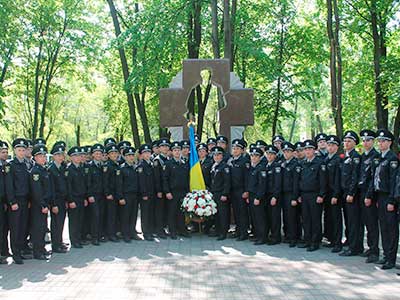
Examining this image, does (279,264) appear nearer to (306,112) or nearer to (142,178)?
(142,178)

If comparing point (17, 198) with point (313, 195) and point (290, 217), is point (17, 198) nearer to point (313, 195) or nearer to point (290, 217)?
point (290, 217)

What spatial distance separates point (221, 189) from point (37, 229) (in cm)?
372

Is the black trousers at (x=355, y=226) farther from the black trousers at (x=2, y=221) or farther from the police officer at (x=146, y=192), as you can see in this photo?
the black trousers at (x=2, y=221)

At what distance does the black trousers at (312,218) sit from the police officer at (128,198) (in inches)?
131

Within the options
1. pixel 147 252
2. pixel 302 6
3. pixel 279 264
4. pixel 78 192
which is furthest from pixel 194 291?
pixel 302 6

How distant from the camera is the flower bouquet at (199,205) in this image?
943cm

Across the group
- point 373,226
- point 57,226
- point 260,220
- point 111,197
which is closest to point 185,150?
point 111,197

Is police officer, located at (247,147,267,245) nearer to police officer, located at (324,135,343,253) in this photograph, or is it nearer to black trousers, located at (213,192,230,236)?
black trousers, located at (213,192,230,236)

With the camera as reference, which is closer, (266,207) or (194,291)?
(194,291)

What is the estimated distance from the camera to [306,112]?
40312mm

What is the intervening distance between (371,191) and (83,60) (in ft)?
69.2

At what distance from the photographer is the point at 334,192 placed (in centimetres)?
828

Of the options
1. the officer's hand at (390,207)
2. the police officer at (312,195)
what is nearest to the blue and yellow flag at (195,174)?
the police officer at (312,195)

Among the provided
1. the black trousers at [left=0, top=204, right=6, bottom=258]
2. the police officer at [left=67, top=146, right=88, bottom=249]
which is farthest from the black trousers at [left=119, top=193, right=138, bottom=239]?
the black trousers at [left=0, top=204, right=6, bottom=258]
